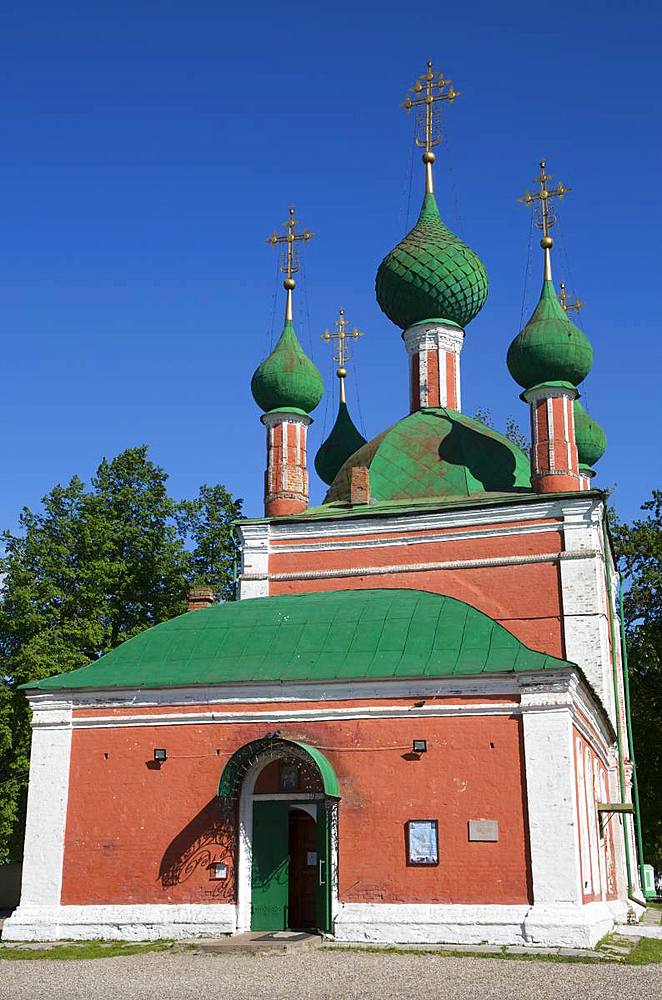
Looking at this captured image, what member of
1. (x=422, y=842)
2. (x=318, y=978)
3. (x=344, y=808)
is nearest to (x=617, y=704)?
(x=422, y=842)

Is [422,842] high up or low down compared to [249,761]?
down

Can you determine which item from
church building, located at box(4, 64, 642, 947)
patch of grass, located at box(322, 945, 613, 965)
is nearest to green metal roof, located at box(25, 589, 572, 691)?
church building, located at box(4, 64, 642, 947)

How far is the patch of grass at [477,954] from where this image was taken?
1072 cm

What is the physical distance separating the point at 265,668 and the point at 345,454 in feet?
35.4

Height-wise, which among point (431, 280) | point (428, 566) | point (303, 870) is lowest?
point (303, 870)

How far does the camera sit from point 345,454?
23.8 metres

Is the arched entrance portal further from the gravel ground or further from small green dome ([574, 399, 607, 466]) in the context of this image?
small green dome ([574, 399, 607, 466])

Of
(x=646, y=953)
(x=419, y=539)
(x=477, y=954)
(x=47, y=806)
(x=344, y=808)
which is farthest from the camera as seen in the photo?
(x=419, y=539)

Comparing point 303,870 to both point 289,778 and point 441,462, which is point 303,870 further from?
point 441,462

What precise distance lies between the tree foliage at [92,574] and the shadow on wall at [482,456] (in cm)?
798

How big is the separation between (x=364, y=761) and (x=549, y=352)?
26.7ft

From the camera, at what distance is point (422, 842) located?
40.0ft

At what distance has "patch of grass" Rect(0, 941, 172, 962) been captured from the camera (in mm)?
11562

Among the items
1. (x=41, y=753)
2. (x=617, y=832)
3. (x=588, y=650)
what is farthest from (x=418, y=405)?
(x=41, y=753)
